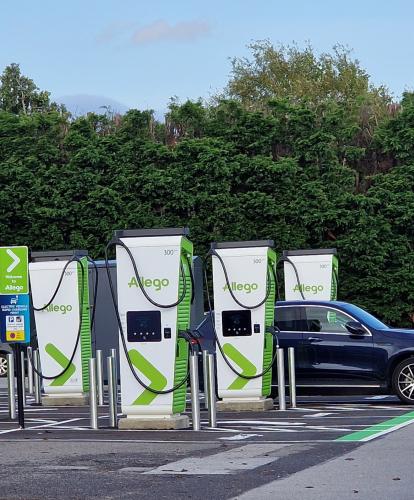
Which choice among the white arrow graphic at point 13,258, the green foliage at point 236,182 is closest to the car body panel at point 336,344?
the white arrow graphic at point 13,258

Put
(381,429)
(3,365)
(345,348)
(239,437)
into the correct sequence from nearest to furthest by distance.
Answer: (239,437) < (381,429) < (345,348) < (3,365)

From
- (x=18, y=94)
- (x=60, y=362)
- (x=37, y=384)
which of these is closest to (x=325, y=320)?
(x=60, y=362)

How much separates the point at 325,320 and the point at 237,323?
2.20 metres

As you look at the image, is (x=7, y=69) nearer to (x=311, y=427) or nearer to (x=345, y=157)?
(x=345, y=157)

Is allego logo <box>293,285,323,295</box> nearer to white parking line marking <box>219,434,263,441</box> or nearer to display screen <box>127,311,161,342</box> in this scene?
display screen <box>127,311,161,342</box>

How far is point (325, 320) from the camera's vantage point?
21.7 metres

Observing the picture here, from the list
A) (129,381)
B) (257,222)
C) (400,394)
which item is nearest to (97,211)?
(257,222)

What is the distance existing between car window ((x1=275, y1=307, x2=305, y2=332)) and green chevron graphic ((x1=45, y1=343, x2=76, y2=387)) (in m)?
3.66

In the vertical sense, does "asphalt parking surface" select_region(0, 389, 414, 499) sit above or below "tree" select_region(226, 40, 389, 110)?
below

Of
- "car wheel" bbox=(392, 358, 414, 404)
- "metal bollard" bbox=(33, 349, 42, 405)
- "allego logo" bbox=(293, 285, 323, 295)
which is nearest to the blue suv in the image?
"car wheel" bbox=(392, 358, 414, 404)

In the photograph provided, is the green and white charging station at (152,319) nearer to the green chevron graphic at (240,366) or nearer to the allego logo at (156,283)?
the allego logo at (156,283)

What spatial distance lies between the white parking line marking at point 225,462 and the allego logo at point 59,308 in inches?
340

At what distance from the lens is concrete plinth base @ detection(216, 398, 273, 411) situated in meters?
19.9

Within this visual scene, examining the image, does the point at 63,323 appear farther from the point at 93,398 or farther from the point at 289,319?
the point at 93,398
